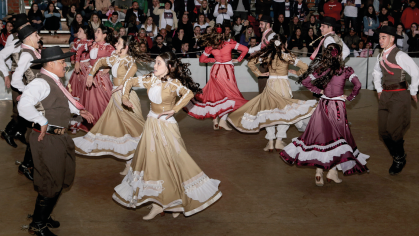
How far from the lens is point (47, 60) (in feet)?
14.0

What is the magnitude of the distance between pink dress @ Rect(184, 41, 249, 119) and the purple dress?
257 centimetres

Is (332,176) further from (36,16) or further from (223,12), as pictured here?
(36,16)

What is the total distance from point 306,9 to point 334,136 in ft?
38.4

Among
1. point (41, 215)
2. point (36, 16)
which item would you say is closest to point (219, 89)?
point (41, 215)

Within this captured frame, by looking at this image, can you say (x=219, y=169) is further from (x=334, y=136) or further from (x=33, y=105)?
(x=33, y=105)

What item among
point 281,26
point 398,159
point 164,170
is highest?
point 281,26

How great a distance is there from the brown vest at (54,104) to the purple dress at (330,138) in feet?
9.44

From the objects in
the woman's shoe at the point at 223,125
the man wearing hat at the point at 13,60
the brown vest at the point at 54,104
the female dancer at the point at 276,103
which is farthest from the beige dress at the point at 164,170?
the woman's shoe at the point at 223,125

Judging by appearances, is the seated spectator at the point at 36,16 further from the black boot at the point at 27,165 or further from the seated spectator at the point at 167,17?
the black boot at the point at 27,165

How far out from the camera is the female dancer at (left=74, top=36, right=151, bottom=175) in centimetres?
621

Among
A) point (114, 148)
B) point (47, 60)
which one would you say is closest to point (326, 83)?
point (114, 148)

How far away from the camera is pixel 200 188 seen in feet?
15.6

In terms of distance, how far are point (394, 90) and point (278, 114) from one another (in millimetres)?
1818

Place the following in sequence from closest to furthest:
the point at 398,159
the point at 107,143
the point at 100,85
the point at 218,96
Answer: the point at 107,143 → the point at 398,159 → the point at 100,85 → the point at 218,96
